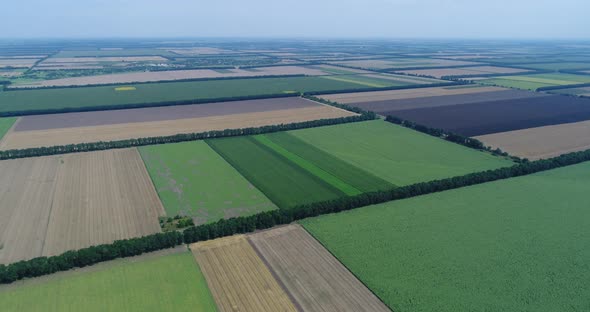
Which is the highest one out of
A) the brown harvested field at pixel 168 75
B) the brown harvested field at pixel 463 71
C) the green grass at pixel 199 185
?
the brown harvested field at pixel 463 71

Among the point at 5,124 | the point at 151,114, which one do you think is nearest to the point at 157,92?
the point at 151,114

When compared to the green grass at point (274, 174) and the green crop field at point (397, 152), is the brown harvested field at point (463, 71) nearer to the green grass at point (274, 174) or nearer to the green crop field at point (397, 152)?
the green crop field at point (397, 152)

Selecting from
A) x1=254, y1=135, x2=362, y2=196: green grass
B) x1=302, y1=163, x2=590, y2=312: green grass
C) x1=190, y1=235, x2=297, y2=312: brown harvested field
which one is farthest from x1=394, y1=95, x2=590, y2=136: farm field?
x1=190, y1=235, x2=297, y2=312: brown harvested field

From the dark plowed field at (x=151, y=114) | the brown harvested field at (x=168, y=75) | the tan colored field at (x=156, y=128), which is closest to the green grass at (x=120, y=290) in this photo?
the tan colored field at (x=156, y=128)

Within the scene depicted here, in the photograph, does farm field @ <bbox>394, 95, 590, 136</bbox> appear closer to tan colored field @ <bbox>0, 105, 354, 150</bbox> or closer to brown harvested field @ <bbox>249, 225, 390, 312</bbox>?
tan colored field @ <bbox>0, 105, 354, 150</bbox>

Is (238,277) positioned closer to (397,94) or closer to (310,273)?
(310,273)
